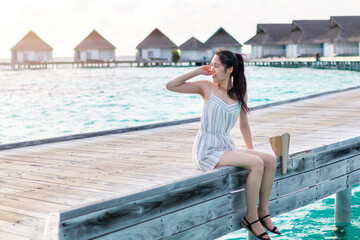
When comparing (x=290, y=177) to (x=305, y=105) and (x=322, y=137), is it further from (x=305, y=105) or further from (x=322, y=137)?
(x=305, y=105)

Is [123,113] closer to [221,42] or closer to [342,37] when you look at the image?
[342,37]

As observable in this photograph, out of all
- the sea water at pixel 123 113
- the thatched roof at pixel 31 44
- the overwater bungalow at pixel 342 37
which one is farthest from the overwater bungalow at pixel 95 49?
the sea water at pixel 123 113

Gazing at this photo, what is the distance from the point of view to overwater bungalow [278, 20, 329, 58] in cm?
6581

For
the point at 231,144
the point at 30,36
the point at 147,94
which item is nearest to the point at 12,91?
Answer: the point at 147,94

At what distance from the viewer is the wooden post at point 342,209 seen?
7.37 metres

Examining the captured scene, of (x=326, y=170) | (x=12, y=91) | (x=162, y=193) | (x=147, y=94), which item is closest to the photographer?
(x=162, y=193)

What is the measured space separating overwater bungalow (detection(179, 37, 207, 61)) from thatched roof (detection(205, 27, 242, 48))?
1.16 m

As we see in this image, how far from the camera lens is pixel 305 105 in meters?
12.4

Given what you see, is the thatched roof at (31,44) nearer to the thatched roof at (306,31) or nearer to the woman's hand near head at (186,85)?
the thatched roof at (306,31)

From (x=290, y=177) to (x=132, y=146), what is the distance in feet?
7.43

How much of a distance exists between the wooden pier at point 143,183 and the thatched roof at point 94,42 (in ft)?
237

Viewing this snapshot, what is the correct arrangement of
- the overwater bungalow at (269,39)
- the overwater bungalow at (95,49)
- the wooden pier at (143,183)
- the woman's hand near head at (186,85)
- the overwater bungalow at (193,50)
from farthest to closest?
the overwater bungalow at (95,49)
the overwater bungalow at (193,50)
the overwater bungalow at (269,39)
the woman's hand near head at (186,85)
the wooden pier at (143,183)

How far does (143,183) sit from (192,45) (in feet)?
239

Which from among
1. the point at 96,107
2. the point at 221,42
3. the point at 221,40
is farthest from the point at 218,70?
the point at 221,40
